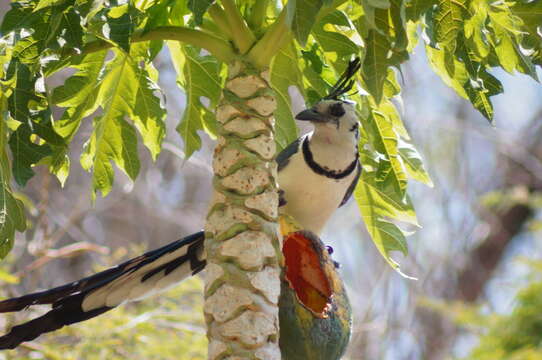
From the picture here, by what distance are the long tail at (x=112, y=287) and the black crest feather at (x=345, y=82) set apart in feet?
2.00

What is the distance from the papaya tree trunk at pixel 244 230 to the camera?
2010 mm

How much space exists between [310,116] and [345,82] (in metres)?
0.18

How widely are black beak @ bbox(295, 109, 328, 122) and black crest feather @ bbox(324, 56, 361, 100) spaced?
70 millimetres

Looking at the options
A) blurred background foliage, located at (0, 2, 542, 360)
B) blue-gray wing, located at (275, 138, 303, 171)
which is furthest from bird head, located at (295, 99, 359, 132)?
blurred background foliage, located at (0, 2, 542, 360)

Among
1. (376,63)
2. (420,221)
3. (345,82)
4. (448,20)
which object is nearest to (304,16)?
(376,63)

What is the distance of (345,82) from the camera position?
262cm

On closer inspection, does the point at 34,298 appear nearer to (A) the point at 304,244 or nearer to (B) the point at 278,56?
(A) the point at 304,244

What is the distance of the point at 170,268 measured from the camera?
102 inches

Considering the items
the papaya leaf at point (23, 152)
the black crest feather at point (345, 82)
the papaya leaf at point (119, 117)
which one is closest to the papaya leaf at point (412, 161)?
the black crest feather at point (345, 82)

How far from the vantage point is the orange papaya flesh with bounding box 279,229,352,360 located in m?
2.21

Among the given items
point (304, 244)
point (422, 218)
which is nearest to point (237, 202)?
point (304, 244)

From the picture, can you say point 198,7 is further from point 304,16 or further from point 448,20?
point 448,20

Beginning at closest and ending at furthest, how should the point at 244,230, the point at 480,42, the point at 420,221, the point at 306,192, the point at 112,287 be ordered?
the point at 244,230 < the point at 480,42 < the point at 112,287 < the point at 306,192 < the point at 420,221

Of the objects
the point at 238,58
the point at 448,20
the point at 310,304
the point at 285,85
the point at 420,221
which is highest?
the point at 448,20
